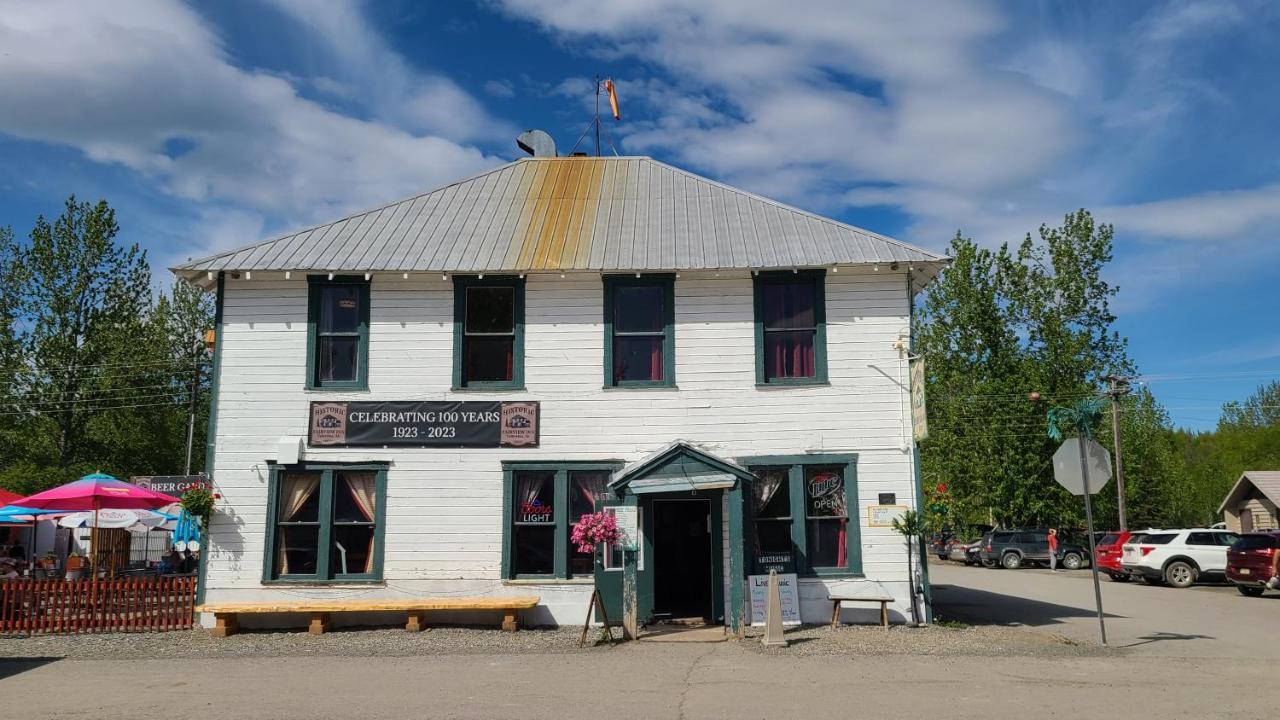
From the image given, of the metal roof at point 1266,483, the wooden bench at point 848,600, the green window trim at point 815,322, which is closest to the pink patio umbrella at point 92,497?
the green window trim at point 815,322

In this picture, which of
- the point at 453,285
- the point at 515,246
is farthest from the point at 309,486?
the point at 515,246

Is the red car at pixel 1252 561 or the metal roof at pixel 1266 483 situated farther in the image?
the metal roof at pixel 1266 483

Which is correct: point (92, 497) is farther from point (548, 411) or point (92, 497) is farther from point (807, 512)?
point (807, 512)

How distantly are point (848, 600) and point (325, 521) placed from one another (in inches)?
332

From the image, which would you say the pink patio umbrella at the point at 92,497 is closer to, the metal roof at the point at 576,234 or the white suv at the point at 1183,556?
the metal roof at the point at 576,234

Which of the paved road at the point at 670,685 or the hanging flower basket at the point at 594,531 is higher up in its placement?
the hanging flower basket at the point at 594,531

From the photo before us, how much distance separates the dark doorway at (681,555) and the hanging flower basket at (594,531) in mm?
1801

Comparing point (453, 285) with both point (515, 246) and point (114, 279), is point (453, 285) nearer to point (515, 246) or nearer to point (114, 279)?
point (515, 246)

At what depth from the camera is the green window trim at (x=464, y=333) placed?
15.4 meters

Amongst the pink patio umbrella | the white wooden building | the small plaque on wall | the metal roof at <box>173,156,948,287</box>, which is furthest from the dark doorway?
the pink patio umbrella

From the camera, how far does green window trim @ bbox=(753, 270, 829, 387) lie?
1531cm

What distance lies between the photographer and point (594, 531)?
13.9 meters

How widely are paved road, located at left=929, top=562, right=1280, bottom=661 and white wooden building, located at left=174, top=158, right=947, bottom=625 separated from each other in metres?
3.58

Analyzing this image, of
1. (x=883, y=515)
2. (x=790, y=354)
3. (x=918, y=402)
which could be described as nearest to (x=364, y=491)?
(x=790, y=354)
